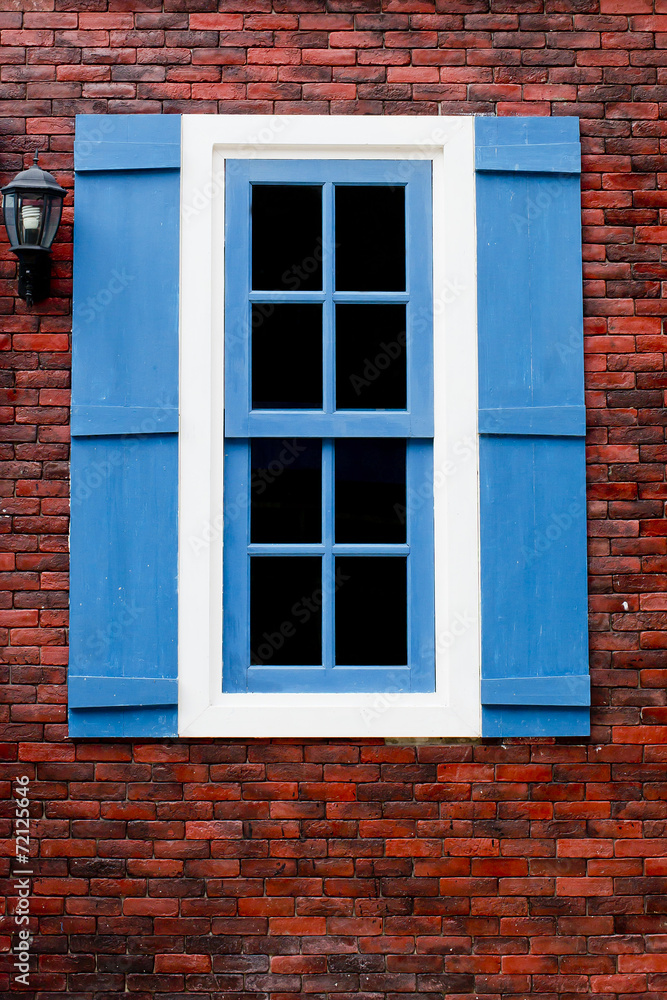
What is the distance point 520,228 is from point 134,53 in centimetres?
162

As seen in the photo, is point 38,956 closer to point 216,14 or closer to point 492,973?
point 492,973

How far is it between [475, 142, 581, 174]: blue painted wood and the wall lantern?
5.16 feet

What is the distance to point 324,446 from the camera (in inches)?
118

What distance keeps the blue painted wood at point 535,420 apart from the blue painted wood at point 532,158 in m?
0.91

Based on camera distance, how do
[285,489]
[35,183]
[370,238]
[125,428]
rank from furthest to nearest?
[370,238] → [285,489] → [125,428] → [35,183]

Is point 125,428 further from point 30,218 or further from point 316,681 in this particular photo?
point 316,681

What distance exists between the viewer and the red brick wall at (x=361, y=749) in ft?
9.26

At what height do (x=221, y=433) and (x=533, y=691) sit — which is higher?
(x=221, y=433)

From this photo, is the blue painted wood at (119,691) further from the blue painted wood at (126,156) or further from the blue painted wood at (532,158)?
the blue painted wood at (532,158)

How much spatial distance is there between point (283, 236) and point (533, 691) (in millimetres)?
1991

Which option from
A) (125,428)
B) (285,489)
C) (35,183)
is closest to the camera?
(35,183)

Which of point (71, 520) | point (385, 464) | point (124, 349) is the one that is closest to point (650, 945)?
point (385, 464)

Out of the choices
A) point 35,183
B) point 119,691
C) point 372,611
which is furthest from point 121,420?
point 372,611

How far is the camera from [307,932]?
2.82 metres
